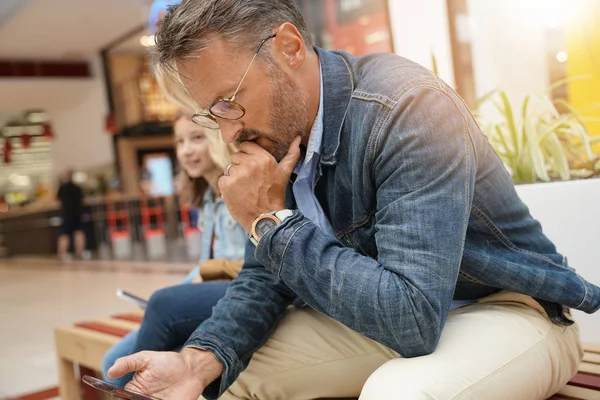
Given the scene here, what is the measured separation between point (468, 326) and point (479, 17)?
360 cm

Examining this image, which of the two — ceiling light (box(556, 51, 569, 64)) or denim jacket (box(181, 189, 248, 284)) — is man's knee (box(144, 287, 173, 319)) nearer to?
denim jacket (box(181, 189, 248, 284))

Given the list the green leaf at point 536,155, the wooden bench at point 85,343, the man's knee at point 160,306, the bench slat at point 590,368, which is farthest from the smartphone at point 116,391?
the green leaf at point 536,155

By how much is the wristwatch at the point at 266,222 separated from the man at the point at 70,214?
11.8 m

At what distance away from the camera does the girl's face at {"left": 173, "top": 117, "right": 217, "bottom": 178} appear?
8.21 ft

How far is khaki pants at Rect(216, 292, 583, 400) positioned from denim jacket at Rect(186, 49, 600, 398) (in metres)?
0.05

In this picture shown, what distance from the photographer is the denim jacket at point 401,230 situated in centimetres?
103

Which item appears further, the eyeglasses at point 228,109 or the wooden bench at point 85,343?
the wooden bench at point 85,343

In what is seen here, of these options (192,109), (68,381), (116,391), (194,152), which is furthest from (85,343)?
(116,391)

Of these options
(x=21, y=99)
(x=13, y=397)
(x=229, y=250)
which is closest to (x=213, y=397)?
(x=229, y=250)

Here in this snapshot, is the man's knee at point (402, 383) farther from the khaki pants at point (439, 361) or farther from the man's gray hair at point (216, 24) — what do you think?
the man's gray hair at point (216, 24)

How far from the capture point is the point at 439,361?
1.04 metres

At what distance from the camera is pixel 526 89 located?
423 cm

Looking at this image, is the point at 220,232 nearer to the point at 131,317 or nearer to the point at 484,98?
the point at 131,317

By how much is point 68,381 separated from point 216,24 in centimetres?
186
